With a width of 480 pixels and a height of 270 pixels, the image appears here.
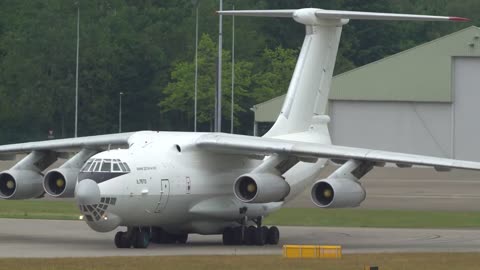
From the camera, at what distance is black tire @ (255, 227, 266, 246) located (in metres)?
33.3

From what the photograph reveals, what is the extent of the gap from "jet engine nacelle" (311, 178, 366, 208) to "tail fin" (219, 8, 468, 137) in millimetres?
4077

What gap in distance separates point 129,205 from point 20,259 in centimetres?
378

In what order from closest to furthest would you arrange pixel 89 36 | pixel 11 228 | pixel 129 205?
pixel 129 205 → pixel 11 228 → pixel 89 36

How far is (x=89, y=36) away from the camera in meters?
84.2

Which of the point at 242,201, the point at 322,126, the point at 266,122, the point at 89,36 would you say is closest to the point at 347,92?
the point at 266,122

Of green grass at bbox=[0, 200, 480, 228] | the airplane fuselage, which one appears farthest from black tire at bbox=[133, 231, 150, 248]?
green grass at bbox=[0, 200, 480, 228]

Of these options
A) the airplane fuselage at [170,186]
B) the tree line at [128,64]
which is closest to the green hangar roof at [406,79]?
the tree line at [128,64]

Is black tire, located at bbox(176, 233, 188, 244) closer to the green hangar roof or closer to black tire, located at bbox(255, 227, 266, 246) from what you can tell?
black tire, located at bbox(255, 227, 266, 246)

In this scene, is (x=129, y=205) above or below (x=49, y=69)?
below

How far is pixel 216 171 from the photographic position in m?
33.2

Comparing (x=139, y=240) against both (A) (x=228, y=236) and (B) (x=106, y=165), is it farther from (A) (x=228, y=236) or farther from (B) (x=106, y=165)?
(A) (x=228, y=236)

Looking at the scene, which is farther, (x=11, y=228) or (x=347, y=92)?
(x=347, y=92)

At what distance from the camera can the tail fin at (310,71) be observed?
35.2 m

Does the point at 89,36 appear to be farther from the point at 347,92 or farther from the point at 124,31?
the point at 347,92
